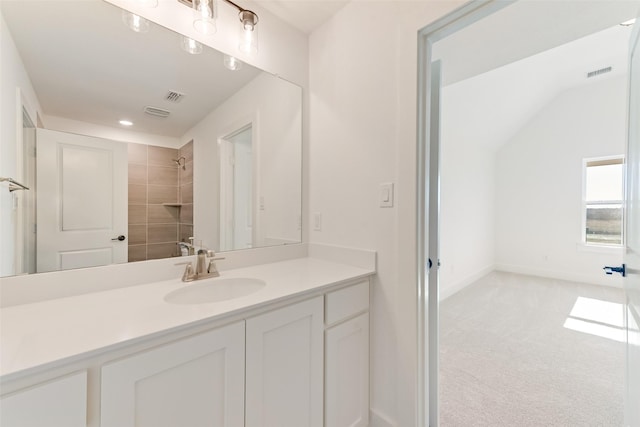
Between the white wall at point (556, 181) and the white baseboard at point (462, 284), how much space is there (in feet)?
2.15

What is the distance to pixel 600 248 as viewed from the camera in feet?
13.4

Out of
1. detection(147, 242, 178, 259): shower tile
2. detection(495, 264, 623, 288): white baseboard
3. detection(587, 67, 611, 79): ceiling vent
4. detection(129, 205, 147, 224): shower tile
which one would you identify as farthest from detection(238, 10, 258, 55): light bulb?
detection(495, 264, 623, 288): white baseboard

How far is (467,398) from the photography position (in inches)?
63.8

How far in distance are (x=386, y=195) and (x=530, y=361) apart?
1.94 m

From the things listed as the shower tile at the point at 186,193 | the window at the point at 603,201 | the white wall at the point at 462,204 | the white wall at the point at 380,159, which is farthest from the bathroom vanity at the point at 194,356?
the window at the point at 603,201

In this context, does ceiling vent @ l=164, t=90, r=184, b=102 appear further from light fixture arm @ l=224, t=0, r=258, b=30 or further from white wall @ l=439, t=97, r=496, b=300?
white wall @ l=439, t=97, r=496, b=300

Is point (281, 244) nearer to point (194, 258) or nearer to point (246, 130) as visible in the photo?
point (194, 258)

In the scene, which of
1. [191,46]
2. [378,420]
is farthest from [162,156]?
[378,420]

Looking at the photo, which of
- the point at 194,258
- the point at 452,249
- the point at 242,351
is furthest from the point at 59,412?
the point at 452,249

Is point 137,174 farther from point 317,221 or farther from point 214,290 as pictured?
point 317,221

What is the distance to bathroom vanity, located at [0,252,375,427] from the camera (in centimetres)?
61

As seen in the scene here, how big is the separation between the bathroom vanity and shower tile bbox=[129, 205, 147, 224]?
31 cm

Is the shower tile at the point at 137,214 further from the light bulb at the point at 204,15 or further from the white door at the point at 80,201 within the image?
the light bulb at the point at 204,15

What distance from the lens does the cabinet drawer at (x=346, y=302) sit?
1.18m
